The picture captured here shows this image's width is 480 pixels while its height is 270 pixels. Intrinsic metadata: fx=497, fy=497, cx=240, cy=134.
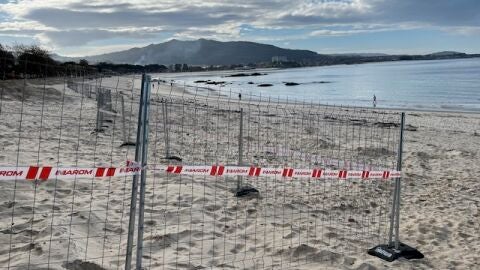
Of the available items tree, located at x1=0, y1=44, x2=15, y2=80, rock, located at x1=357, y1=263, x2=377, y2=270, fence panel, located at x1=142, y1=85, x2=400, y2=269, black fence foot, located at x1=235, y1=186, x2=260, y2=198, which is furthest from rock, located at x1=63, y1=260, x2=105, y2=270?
tree, located at x1=0, y1=44, x2=15, y2=80

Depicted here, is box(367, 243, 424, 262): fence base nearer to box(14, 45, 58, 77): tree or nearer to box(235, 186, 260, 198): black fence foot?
box(235, 186, 260, 198): black fence foot

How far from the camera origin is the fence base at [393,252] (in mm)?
6059

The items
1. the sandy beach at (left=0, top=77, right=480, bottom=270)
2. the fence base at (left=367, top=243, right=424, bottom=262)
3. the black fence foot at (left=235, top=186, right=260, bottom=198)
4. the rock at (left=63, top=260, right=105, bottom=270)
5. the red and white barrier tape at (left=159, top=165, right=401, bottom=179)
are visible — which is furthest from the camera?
the black fence foot at (left=235, top=186, right=260, bottom=198)

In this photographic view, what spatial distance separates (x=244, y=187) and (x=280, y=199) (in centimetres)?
64

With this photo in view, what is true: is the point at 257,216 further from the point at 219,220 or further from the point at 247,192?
the point at 247,192

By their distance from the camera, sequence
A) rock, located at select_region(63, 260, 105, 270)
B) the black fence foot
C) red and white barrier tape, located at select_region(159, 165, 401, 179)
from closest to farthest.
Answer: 1. rock, located at select_region(63, 260, 105, 270)
2. red and white barrier tape, located at select_region(159, 165, 401, 179)
3. the black fence foot

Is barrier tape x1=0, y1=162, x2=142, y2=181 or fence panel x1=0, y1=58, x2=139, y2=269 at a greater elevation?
barrier tape x1=0, y1=162, x2=142, y2=181

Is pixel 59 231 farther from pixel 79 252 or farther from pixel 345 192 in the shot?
pixel 345 192

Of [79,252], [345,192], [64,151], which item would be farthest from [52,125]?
[79,252]

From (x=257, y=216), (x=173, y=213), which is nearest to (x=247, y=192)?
(x=257, y=216)

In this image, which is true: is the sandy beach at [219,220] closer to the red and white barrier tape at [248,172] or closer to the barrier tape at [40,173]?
the red and white barrier tape at [248,172]

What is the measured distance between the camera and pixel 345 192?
29.9 ft

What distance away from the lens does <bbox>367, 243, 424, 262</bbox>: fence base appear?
6.06 m

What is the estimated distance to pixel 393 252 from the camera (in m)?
6.13
